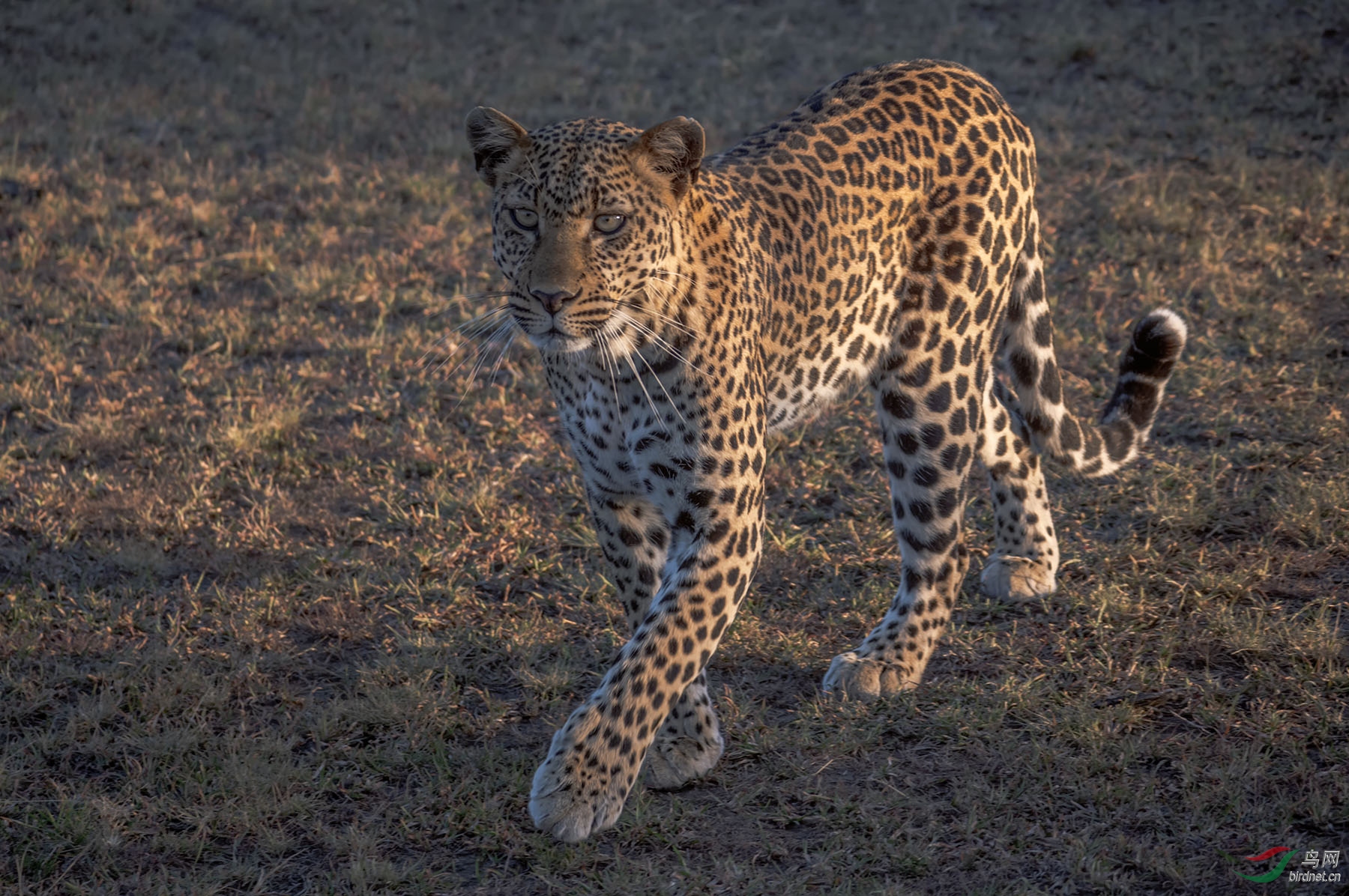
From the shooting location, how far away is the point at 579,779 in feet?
13.6

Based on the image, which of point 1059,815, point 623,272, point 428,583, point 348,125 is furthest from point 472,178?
point 1059,815

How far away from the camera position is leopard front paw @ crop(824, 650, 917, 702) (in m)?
5.12

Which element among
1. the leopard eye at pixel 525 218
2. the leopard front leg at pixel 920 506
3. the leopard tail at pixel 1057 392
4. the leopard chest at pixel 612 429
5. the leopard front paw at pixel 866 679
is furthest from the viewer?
the leopard tail at pixel 1057 392

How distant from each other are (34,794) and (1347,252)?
7.98 m

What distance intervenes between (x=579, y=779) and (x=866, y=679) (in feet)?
4.57

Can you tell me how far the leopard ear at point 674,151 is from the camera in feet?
13.8

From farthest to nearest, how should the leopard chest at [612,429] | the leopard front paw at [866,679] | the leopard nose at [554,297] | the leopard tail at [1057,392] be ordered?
the leopard tail at [1057,392] < the leopard front paw at [866,679] < the leopard chest at [612,429] < the leopard nose at [554,297]

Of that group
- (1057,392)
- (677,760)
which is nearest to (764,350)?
Answer: (677,760)

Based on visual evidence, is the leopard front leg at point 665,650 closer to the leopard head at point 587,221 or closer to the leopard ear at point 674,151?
the leopard head at point 587,221

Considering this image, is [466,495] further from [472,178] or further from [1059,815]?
[472,178]

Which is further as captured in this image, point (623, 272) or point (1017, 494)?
point (1017, 494)

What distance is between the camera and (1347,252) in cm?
888

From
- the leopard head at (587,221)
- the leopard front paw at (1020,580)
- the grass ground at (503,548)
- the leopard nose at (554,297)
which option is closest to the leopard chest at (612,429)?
the leopard head at (587,221)

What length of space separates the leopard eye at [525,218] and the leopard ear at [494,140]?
0.17 meters
